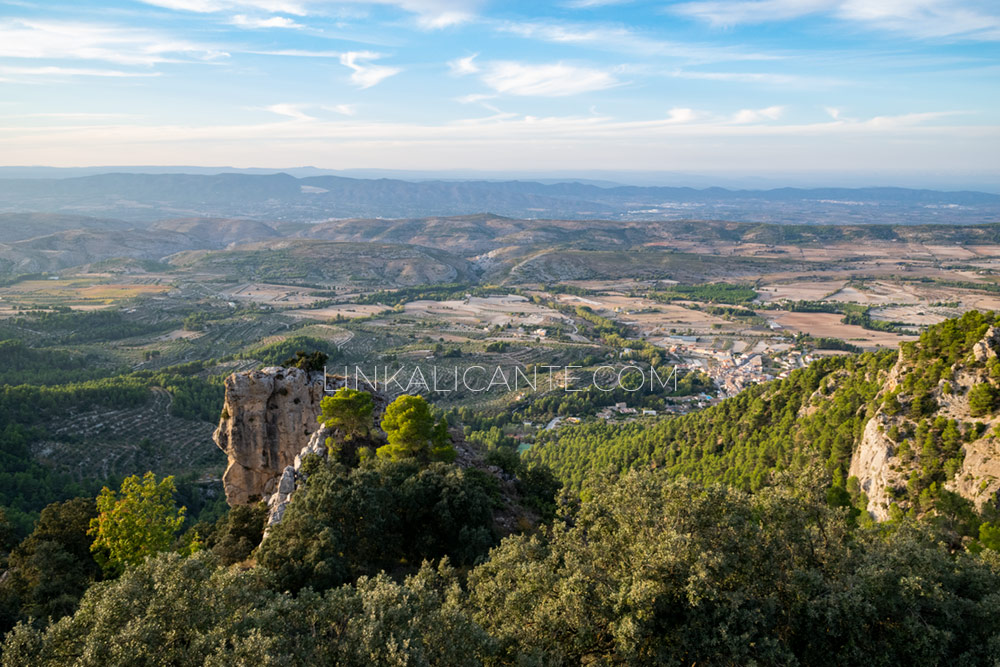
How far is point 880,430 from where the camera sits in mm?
34750

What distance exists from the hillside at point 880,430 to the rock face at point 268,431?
23.5 metres

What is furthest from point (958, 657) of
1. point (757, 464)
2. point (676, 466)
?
point (676, 466)

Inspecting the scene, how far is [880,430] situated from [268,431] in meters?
41.2

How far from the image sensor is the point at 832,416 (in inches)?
1767

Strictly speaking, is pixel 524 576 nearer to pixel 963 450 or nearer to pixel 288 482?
pixel 288 482

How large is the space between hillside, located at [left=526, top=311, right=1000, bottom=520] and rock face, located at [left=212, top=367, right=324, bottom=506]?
2349 cm

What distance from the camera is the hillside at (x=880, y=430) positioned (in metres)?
30.6

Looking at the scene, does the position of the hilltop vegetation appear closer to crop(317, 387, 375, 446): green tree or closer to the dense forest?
the dense forest

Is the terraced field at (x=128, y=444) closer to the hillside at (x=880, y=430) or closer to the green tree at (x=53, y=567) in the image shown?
the green tree at (x=53, y=567)

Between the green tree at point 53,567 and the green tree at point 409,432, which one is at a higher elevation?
the green tree at point 409,432

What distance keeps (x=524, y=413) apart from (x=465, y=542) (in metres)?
71.3

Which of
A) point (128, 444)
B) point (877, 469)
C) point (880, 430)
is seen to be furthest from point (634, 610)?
point (128, 444)

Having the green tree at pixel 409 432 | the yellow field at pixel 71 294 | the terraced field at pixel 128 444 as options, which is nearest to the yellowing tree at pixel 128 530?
the green tree at pixel 409 432

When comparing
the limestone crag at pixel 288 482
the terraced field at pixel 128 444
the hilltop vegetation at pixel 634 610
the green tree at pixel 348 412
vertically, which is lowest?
the terraced field at pixel 128 444
